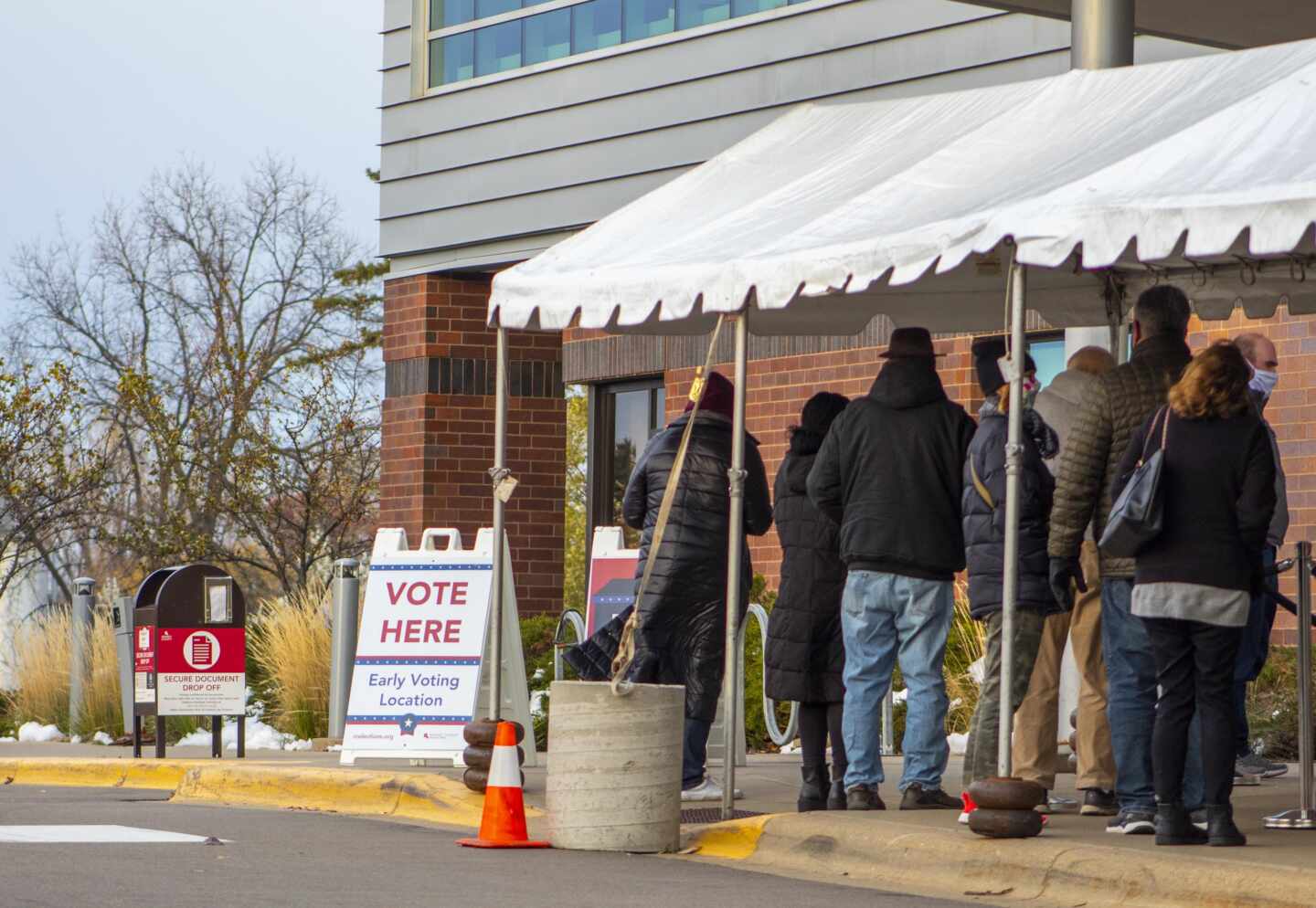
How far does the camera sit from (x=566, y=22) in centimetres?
1888

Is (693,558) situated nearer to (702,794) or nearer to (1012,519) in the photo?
(702,794)

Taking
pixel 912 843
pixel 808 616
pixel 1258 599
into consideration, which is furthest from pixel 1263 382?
pixel 912 843

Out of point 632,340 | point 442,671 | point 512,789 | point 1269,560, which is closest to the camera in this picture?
point 512,789

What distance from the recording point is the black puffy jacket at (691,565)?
10391mm

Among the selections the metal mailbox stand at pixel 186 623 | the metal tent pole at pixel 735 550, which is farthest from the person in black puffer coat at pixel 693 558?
the metal mailbox stand at pixel 186 623

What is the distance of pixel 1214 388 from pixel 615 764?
9.56 ft

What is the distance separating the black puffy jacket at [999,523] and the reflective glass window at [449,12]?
11682mm

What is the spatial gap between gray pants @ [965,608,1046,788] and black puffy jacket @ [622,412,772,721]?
151 cm

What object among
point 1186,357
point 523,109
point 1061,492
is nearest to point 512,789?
point 1061,492

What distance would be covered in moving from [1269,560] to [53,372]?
18343 millimetres

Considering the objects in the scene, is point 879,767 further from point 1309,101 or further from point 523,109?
point 523,109

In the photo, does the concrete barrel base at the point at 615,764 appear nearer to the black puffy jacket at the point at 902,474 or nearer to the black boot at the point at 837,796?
the black boot at the point at 837,796

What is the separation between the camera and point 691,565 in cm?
1042

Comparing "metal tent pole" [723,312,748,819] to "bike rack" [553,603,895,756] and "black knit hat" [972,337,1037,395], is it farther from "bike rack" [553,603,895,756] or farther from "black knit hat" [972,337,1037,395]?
"bike rack" [553,603,895,756]
